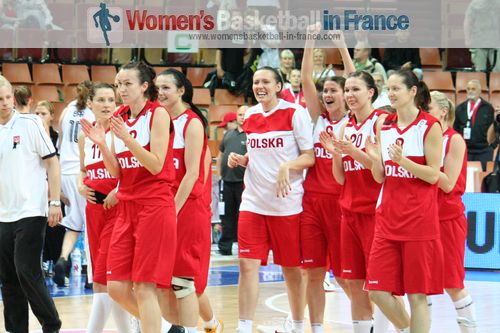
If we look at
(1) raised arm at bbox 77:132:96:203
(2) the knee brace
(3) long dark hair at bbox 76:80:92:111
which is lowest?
(2) the knee brace

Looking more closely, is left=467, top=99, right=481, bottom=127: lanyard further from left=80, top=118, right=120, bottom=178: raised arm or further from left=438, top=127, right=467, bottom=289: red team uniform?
left=80, top=118, right=120, bottom=178: raised arm

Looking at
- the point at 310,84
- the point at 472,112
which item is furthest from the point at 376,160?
the point at 472,112

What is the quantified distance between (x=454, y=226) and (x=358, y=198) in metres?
0.79

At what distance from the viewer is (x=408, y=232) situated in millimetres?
6348

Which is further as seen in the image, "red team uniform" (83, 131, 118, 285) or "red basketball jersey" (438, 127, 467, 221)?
"red basketball jersey" (438, 127, 467, 221)

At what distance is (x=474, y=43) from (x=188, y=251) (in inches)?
470

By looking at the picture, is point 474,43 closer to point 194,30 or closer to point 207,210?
point 194,30

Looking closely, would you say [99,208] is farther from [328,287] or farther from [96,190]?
[328,287]

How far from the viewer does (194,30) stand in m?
17.8

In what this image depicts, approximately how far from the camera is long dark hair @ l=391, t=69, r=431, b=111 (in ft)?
21.4

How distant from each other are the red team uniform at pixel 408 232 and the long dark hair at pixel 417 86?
0.20m

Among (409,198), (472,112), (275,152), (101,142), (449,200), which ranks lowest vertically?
(449,200)

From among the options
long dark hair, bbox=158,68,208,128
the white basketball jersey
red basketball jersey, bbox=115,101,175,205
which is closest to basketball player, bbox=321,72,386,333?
long dark hair, bbox=158,68,208,128

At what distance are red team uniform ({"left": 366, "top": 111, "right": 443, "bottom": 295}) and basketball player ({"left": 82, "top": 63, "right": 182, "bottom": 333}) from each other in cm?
134
